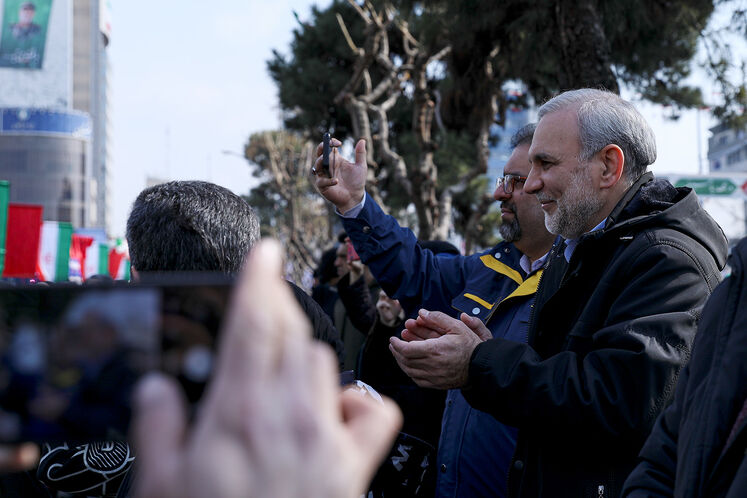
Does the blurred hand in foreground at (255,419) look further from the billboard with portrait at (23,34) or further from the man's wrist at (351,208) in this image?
the billboard with portrait at (23,34)

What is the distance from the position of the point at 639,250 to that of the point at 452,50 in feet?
25.4

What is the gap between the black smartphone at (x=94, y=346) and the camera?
2.04 feet

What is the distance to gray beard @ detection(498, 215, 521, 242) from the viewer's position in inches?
125

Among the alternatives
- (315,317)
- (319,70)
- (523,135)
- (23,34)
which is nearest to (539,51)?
(523,135)

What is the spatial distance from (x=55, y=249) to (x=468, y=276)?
31.7 ft

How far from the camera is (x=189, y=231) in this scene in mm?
1636

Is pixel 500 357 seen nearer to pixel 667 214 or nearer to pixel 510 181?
pixel 667 214

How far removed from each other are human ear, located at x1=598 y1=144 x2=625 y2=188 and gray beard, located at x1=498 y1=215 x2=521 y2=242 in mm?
844

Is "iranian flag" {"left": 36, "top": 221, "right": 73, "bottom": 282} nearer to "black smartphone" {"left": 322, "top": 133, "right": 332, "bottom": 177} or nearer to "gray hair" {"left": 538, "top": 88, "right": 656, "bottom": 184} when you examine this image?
"black smartphone" {"left": 322, "top": 133, "right": 332, "bottom": 177}

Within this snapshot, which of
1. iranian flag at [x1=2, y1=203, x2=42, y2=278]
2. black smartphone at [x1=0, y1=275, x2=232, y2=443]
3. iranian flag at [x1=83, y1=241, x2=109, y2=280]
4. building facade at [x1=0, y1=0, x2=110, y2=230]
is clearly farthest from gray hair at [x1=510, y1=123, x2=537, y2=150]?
building facade at [x1=0, y1=0, x2=110, y2=230]

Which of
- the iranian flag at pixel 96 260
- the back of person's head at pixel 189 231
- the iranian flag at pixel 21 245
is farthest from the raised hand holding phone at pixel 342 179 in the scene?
the iranian flag at pixel 96 260

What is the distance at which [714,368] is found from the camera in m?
1.44

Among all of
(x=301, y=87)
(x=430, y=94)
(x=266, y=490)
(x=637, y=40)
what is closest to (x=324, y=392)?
(x=266, y=490)

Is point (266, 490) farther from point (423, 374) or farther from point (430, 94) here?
point (430, 94)
